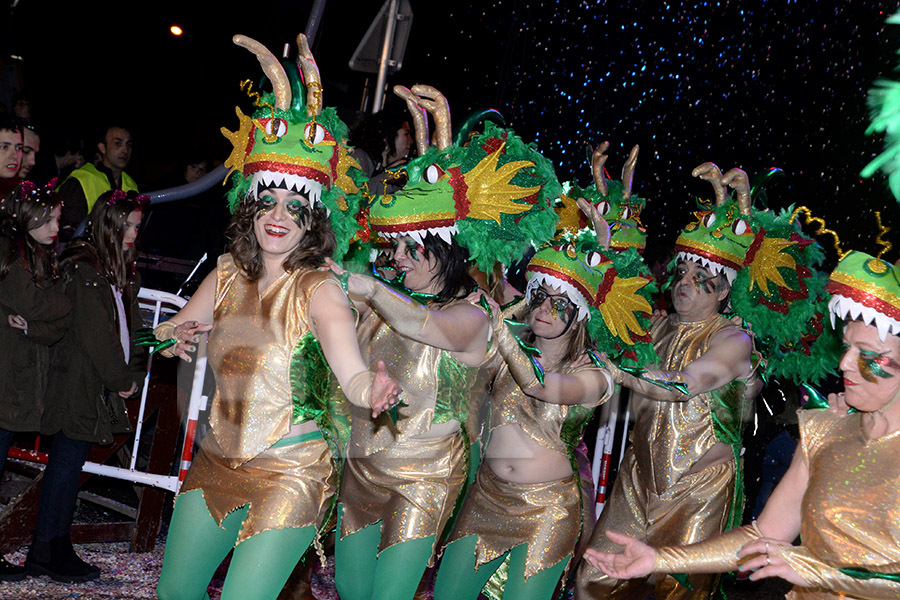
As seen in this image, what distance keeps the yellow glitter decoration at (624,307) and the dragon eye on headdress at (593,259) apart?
0.13 m

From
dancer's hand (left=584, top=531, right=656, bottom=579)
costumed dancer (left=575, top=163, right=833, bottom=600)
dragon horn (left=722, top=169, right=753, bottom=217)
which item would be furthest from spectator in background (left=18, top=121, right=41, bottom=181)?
dancer's hand (left=584, top=531, right=656, bottom=579)

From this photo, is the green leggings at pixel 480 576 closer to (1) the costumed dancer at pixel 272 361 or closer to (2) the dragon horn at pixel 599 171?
(1) the costumed dancer at pixel 272 361

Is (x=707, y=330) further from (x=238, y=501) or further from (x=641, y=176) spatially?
(x=641, y=176)

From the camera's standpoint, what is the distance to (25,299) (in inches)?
175

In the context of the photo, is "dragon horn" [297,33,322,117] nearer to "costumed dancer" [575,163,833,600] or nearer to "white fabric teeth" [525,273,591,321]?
"white fabric teeth" [525,273,591,321]

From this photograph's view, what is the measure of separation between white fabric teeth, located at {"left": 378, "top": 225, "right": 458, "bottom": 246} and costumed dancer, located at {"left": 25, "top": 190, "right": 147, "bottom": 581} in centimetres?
165

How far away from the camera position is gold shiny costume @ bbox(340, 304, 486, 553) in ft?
11.7

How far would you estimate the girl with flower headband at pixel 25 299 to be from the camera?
444 cm

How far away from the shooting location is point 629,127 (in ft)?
28.9

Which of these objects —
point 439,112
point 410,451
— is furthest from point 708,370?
point 439,112

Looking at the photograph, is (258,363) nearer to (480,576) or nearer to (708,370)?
(480,576)

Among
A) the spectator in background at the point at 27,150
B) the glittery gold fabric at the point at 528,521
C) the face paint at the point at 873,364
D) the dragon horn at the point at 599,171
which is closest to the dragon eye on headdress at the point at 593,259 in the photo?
the glittery gold fabric at the point at 528,521

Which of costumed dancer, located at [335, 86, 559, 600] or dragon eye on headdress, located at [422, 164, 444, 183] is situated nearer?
costumed dancer, located at [335, 86, 559, 600]

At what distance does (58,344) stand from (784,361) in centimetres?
365
